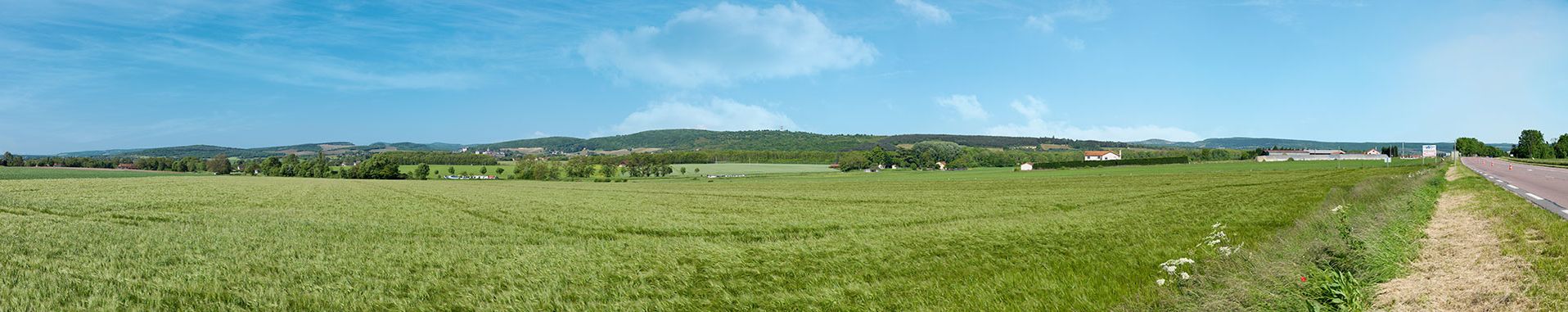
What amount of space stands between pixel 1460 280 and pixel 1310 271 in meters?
1.20

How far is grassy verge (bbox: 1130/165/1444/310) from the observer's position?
241 inches

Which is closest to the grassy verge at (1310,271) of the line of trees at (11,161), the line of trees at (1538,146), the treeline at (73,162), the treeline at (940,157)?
the treeline at (940,157)

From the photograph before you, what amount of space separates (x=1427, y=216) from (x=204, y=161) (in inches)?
5952

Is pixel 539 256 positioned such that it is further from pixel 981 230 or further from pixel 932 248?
pixel 981 230

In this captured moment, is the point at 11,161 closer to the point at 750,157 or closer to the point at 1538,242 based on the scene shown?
the point at 750,157

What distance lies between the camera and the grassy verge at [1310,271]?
6113mm

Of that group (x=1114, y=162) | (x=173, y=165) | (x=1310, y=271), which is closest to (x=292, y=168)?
(x=173, y=165)

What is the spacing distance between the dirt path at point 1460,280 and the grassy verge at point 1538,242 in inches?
4.4

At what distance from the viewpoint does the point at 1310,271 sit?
7133 mm

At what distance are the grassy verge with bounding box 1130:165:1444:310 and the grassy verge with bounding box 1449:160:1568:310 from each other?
974 mm

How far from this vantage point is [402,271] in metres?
9.66

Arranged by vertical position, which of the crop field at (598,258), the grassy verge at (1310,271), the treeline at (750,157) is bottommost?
the crop field at (598,258)

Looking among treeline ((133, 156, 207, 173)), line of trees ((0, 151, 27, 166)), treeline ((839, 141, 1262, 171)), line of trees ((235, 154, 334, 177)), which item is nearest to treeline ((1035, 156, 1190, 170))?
treeline ((839, 141, 1262, 171))

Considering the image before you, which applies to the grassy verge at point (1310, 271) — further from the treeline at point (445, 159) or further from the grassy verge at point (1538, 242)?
the treeline at point (445, 159)
